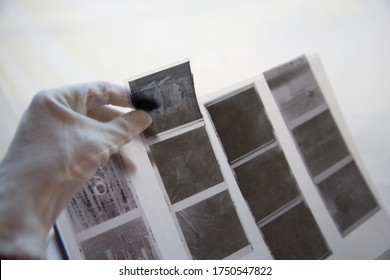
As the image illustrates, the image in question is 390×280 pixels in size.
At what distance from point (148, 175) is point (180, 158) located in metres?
0.07

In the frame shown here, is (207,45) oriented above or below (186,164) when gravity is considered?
above

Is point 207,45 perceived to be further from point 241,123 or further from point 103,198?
point 103,198

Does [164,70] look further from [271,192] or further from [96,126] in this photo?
[271,192]

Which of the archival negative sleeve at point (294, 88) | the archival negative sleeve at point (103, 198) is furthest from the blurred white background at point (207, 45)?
the archival negative sleeve at point (103, 198)

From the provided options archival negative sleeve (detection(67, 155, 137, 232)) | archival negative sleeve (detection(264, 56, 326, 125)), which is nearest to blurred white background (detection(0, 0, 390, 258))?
archival negative sleeve (detection(264, 56, 326, 125))

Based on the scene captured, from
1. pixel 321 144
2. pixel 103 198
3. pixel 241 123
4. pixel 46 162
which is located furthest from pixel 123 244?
pixel 321 144

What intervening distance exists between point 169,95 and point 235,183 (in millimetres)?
221

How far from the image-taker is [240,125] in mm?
703

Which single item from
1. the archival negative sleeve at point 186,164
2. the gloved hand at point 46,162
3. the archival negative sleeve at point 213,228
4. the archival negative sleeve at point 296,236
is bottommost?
the archival negative sleeve at point 296,236

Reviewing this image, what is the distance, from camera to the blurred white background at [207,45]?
64 cm

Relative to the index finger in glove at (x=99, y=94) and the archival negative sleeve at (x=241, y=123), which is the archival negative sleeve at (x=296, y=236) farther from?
the index finger in glove at (x=99, y=94)

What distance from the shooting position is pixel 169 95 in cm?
67

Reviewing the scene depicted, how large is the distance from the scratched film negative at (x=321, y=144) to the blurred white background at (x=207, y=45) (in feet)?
0.11
